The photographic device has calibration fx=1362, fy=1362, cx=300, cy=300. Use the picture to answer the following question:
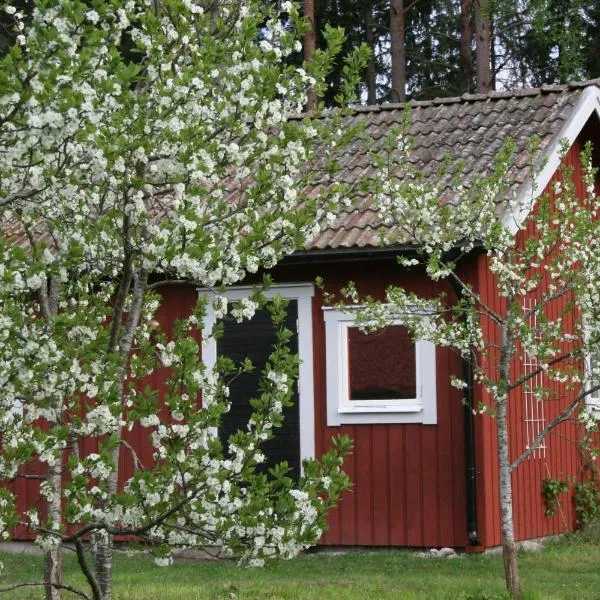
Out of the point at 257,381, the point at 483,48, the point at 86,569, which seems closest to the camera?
the point at 86,569

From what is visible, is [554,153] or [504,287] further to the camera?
[554,153]

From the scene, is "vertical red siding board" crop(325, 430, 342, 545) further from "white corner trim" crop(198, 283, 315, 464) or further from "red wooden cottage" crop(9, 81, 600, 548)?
"white corner trim" crop(198, 283, 315, 464)

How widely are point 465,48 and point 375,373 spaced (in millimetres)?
16644

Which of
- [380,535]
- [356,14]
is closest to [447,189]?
[380,535]

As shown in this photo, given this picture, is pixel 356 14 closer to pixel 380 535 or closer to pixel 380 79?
pixel 380 79

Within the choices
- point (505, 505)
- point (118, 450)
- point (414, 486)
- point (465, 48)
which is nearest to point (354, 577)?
point (505, 505)

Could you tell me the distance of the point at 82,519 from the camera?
558cm

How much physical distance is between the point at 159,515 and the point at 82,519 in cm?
32

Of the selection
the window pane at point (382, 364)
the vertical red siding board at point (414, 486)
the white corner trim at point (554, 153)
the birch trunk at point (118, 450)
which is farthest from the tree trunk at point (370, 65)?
the birch trunk at point (118, 450)

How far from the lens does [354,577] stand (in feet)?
37.6

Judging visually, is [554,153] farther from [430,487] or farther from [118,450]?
[118,450]

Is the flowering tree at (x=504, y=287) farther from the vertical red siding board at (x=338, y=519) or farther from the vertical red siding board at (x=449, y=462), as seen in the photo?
the vertical red siding board at (x=338, y=519)

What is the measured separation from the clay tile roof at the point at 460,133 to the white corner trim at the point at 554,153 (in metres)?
0.06

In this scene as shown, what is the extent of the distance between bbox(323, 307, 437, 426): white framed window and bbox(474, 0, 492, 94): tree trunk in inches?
548
